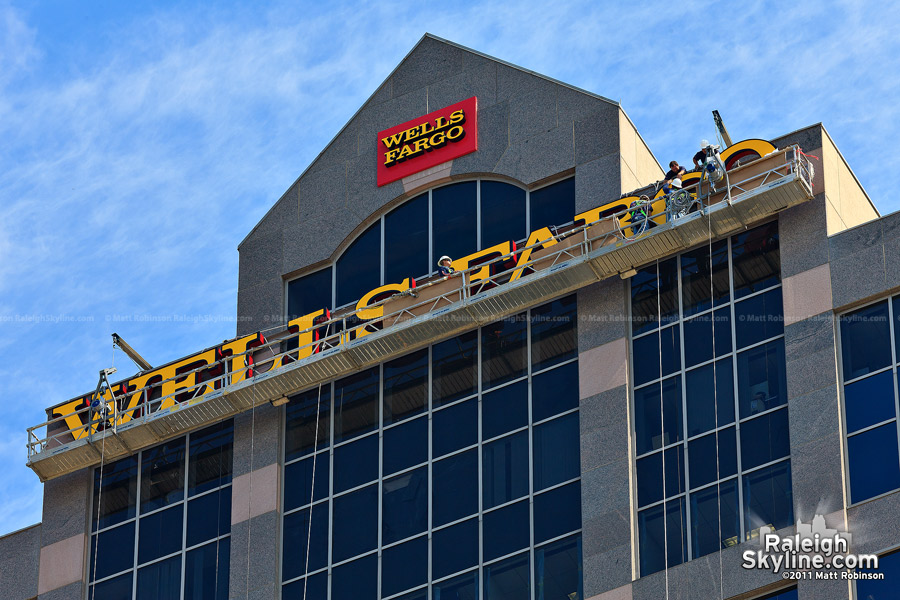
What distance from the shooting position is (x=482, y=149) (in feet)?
172

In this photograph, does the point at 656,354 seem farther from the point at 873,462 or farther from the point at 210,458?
the point at 210,458

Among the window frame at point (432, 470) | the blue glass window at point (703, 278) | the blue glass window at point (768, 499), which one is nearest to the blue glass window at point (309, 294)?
the window frame at point (432, 470)

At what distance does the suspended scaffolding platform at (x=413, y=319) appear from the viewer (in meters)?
46.6

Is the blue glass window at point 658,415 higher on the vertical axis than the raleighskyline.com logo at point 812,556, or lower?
higher

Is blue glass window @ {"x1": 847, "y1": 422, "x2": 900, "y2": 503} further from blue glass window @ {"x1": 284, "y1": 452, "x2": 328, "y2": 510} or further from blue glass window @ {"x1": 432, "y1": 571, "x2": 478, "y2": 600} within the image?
blue glass window @ {"x1": 284, "y1": 452, "x2": 328, "y2": 510}

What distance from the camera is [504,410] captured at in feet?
158

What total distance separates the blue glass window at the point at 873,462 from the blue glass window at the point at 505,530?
26.9 feet

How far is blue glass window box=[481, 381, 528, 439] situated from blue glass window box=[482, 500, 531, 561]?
2.15m

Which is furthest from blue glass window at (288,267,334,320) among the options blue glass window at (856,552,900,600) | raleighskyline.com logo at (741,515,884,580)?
blue glass window at (856,552,900,600)

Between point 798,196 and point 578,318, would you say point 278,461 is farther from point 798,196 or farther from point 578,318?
point 798,196

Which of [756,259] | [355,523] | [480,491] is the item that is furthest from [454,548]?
[756,259]

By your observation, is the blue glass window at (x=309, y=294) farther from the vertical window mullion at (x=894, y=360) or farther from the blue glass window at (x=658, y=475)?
the vertical window mullion at (x=894, y=360)

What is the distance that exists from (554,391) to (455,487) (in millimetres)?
3514

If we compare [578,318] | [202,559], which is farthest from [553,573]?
[202,559]
